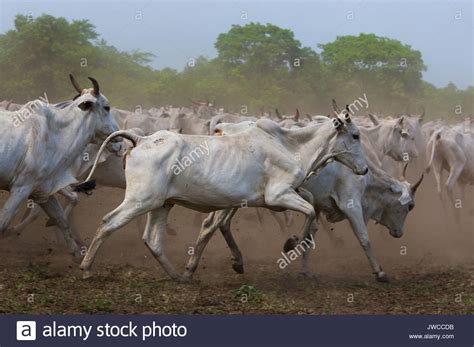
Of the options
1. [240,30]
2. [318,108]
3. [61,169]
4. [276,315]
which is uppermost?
[240,30]

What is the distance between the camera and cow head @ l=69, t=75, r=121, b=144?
973cm

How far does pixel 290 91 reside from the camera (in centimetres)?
4166

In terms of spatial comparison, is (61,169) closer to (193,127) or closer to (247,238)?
(247,238)

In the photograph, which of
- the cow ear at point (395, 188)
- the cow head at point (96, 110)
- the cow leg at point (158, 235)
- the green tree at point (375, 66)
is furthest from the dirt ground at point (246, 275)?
the green tree at point (375, 66)

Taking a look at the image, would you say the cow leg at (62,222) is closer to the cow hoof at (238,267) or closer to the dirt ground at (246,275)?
the dirt ground at (246,275)

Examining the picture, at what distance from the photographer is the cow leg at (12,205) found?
9.12 meters

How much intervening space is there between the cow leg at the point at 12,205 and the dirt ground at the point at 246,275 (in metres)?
0.51

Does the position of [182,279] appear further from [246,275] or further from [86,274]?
[246,275]

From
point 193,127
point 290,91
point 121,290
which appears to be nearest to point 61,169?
point 121,290

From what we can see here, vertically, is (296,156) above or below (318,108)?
below

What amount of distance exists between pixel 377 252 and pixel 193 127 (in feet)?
22.0

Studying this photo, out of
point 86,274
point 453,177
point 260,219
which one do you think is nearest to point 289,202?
point 86,274

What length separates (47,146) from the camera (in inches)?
375

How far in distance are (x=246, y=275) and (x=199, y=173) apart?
1.69 metres
